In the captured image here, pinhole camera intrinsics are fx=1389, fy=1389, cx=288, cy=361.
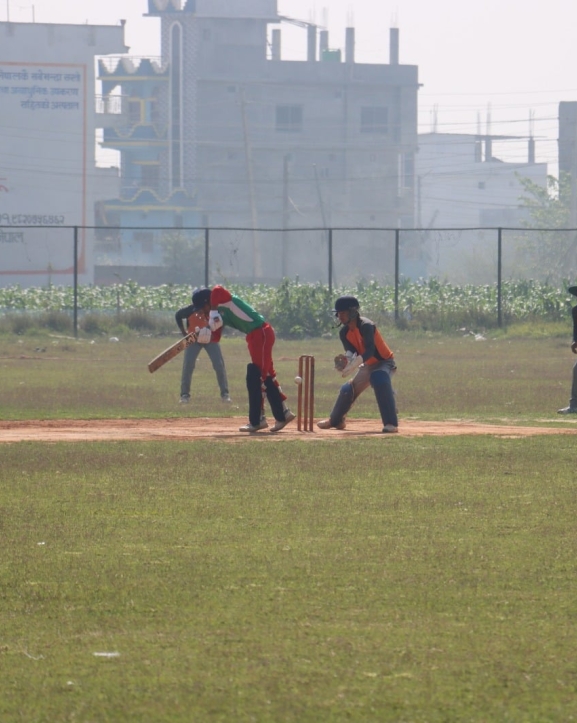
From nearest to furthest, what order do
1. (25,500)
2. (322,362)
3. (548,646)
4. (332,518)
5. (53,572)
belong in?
(548,646), (53,572), (332,518), (25,500), (322,362)

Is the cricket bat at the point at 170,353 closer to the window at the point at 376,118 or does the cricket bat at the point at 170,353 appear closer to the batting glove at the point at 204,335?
the batting glove at the point at 204,335

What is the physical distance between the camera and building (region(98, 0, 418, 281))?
375ft

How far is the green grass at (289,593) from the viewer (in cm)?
574

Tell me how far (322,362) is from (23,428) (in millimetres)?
14741

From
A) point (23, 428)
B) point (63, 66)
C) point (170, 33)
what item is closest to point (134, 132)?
point (170, 33)

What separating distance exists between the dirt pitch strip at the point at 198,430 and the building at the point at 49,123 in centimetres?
7950

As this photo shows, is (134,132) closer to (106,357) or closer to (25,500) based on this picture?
(106,357)

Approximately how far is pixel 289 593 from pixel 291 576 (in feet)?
1.44

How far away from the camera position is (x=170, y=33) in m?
114

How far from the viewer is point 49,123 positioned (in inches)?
3915

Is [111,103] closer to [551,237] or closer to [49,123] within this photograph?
[49,123]

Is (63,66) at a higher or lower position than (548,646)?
higher

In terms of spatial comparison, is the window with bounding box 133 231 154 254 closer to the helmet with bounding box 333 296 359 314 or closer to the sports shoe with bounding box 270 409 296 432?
the sports shoe with bounding box 270 409 296 432

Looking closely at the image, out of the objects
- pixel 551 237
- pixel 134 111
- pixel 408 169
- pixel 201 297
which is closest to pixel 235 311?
pixel 201 297
